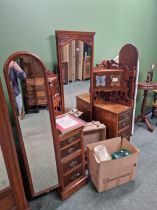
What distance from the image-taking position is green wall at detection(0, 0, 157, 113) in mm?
1476

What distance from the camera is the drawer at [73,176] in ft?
5.57

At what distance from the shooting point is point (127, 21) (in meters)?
2.47

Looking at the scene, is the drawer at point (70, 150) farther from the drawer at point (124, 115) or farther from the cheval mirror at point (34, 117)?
the drawer at point (124, 115)

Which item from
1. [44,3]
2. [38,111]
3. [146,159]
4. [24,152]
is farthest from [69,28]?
[146,159]

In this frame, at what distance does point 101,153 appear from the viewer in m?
1.83

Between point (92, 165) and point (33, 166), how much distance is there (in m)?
0.65

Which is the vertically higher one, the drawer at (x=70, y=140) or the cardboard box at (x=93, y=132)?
the drawer at (x=70, y=140)

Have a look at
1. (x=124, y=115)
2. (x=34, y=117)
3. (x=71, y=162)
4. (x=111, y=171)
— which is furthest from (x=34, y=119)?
(x=124, y=115)

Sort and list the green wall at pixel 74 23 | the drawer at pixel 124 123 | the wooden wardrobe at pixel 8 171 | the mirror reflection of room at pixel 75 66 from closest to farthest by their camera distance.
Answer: the wooden wardrobe at pixel 8 171
the green wall at pixel 74 23
the mirror reflection of room at pixel 75 66
the drawer at pixel 124 123

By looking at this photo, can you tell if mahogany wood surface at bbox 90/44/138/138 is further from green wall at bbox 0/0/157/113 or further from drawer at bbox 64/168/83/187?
drawer at bbox 64/168/83/187

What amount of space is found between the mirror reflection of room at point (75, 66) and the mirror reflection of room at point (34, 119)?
1.95 feet

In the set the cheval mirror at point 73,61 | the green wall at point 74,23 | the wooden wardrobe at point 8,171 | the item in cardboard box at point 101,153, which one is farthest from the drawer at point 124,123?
the wooden wardrobe at point 8,171

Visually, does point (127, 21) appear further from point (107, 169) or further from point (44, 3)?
point (107, 169)

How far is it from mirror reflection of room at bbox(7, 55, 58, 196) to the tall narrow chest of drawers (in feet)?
0.29
